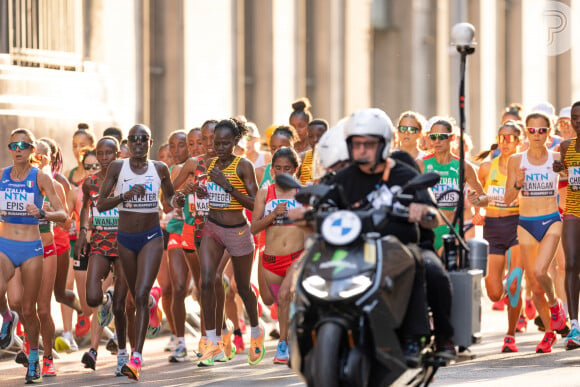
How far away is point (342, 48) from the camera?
2964 centimetres

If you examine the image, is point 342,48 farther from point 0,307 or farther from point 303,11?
point 0,307

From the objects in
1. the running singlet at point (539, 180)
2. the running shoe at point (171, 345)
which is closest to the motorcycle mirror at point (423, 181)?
the running singlet at point (539, 180)

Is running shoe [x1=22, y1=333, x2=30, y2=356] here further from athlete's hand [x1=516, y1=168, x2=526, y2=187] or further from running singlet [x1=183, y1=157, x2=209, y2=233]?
athlete's hand [x1=516, y1=168, x2=526, y2=187]

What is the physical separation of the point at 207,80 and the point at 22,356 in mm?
10989

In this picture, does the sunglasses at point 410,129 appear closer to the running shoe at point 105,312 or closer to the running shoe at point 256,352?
the running shoe at point 256,352

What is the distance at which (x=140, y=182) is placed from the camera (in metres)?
13.8

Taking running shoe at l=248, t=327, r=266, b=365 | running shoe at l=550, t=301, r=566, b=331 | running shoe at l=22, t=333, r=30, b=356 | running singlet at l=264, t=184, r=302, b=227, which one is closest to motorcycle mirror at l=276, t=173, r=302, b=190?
running singlet at l=264, t=184, r=302, b=227

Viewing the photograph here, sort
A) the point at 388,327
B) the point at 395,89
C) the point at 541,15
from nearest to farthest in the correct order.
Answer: the point at 388,327 → the point at 395,89 → the point at 541,15

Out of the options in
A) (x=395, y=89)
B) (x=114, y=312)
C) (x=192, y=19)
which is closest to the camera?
A: (x=114, y=312)

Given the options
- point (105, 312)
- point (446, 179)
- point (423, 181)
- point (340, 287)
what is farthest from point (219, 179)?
point (340, 287)

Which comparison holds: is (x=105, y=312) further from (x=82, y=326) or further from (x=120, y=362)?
(x=82, y=326)

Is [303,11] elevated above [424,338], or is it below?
above

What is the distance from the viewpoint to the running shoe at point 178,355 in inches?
591

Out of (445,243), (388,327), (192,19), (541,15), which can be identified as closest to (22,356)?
(445,243)
